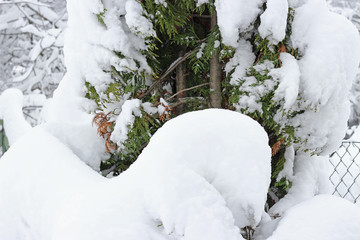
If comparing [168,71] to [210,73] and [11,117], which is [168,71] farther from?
[11,117]

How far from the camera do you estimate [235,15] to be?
5.49 ft

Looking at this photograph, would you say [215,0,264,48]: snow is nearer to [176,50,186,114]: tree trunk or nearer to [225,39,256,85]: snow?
[225,39,256,85]: snow

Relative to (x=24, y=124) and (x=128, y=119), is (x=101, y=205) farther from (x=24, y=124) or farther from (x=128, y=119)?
(x=24, y=124)

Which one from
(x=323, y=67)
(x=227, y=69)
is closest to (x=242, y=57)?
(x=227, y=69)

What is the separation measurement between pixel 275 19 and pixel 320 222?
898 mm

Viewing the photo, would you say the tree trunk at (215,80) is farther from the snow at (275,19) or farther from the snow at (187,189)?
the snow at (187,189)

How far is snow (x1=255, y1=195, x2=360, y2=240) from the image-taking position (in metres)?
1.22

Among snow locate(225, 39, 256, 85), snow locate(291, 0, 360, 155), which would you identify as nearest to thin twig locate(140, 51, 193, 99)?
snow locate(225, 39, 256, 85)

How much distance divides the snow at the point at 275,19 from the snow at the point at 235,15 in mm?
63

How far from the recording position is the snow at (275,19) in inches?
63.1

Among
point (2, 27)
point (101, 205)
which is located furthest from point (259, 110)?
point (2, 27)

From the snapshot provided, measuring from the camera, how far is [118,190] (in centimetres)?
133

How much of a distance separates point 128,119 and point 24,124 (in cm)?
294

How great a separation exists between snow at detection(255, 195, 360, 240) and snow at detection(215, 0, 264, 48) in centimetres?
86
